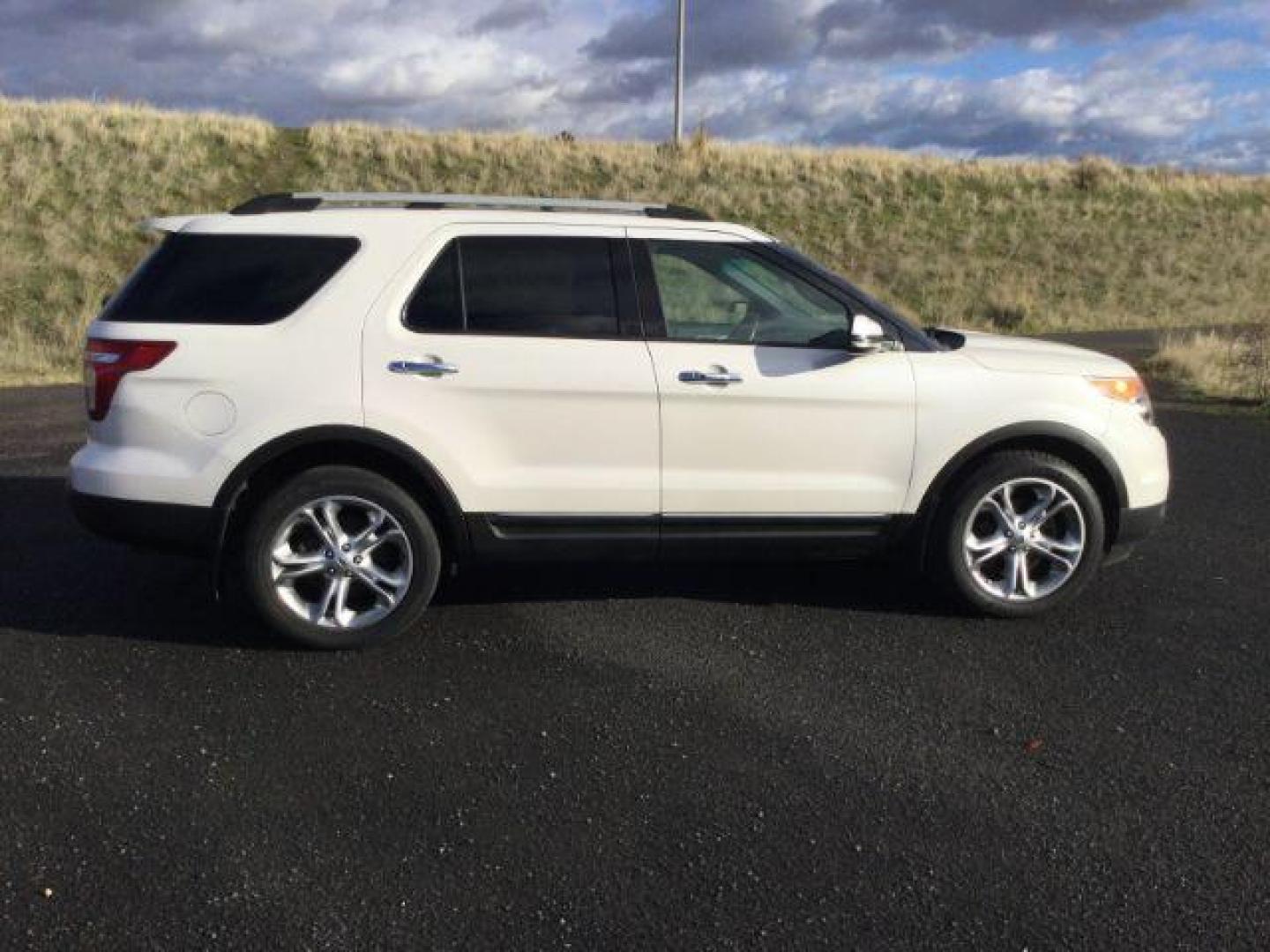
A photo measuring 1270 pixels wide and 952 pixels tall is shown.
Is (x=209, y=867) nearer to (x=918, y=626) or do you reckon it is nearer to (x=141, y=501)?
(x=141, y=501)

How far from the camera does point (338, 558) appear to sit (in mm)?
4812

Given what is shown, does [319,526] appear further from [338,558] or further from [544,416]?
[544,416]

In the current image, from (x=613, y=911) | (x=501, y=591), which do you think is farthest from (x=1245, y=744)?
(x=501, y=591)

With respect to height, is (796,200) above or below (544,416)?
above

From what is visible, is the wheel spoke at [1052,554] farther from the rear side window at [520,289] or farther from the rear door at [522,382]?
the rear side window at [520,289]

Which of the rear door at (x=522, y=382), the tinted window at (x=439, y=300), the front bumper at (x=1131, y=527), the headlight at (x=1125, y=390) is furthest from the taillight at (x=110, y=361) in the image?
the front bumper at (x=1131, y=527)

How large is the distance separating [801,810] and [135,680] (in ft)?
8.42

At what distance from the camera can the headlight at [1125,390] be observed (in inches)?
209

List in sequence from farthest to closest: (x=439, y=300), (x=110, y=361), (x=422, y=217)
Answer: (x=422, y=217), (x=439, y=300), (x=110, y=361)

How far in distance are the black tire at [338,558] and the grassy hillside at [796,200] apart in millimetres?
17809

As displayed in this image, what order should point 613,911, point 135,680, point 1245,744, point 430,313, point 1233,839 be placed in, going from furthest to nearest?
1. point 430,313
2. point 135,680
3. point 1245,744
4. point 1233,839
5. point 613,911

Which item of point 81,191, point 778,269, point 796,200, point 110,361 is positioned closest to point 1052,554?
point 778,269

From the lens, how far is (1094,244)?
31.9 m

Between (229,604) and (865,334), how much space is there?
118 inches
